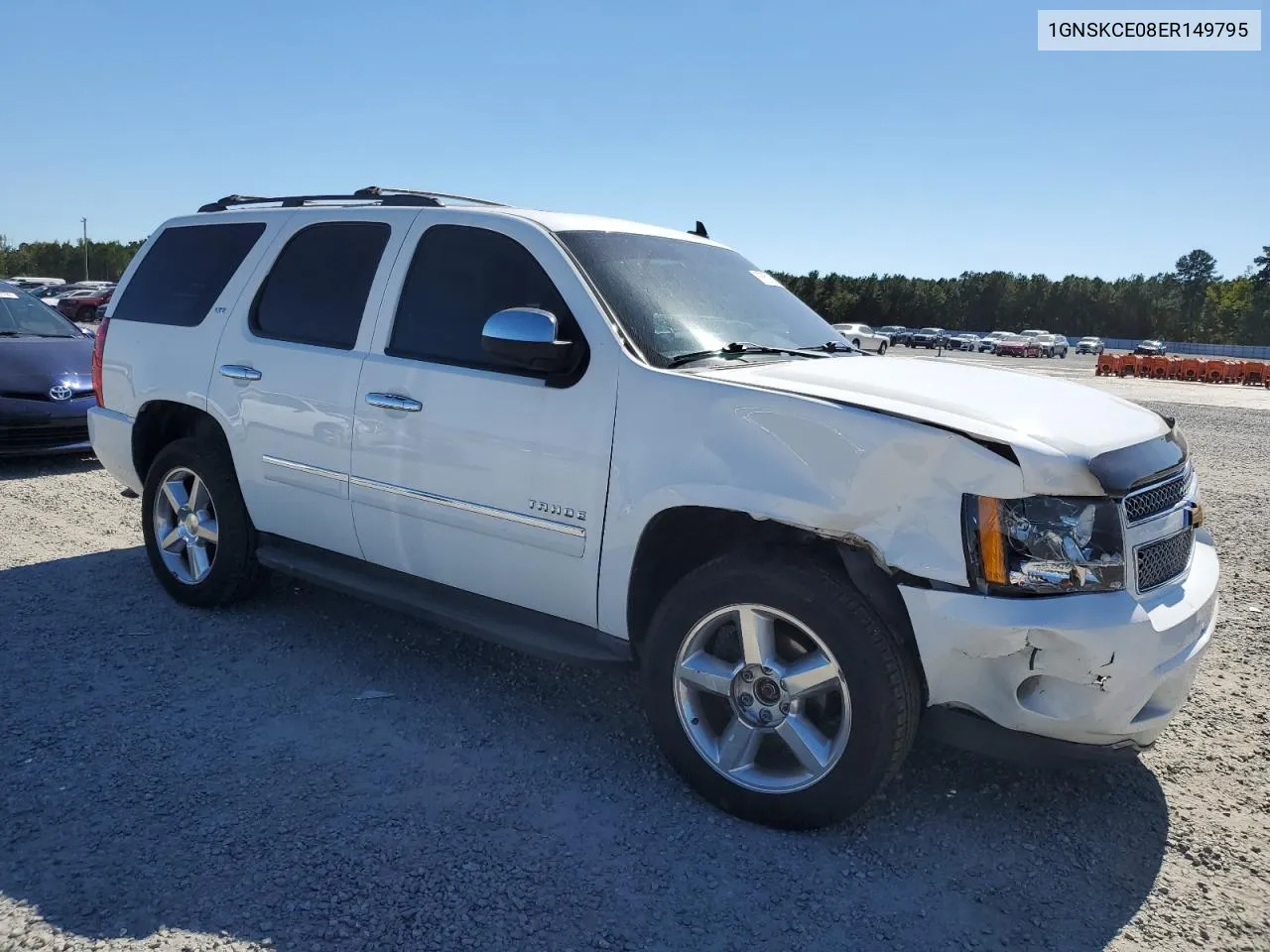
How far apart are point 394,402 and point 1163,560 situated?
278 centimetres

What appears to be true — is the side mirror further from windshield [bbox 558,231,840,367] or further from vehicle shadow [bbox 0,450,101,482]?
vehicle shadow [bbox 0,450,101,482]

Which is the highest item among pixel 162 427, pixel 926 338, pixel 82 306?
pixel 926 338

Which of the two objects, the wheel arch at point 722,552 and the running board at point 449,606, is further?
the running board at point 449,606

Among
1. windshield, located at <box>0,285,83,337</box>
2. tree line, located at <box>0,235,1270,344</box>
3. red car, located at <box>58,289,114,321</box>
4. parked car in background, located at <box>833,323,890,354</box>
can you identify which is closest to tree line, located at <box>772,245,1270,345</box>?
tree line, located at <box>0,235,1270,344</box>

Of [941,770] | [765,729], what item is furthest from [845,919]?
[941,770]

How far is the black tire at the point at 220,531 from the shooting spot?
468 centimetres

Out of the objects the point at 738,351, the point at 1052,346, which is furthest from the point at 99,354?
the point at 1052,346

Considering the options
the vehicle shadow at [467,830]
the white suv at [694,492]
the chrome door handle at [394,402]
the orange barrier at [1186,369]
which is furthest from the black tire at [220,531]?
the orange barrier at [1186,369]

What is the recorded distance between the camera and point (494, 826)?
3.04 metres

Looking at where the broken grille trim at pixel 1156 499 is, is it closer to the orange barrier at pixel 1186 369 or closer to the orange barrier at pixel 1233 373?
the orange barrier at pixel 1186 369

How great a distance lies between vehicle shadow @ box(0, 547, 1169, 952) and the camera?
8.55ft

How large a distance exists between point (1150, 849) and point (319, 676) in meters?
3.21

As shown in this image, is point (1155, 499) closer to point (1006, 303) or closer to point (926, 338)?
point (926, 338)

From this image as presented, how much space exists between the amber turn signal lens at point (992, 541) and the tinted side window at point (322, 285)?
106 inches
